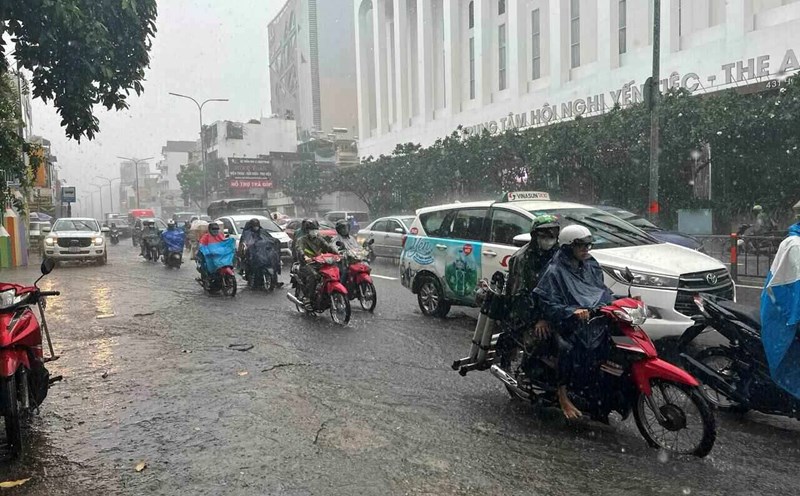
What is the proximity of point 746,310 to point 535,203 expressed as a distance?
3816mm

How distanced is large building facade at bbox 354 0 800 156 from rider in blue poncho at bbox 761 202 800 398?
68.2 feet

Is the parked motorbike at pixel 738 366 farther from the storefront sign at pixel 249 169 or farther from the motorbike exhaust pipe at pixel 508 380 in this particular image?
the storefront sign at pixel 249 169

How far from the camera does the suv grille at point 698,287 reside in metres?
6.11

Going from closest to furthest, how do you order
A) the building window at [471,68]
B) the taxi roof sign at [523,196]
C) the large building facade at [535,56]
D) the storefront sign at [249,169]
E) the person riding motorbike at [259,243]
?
the taxi roof sign at [523,196] < the person riding motorbike at [259,243] < the large building facade at [535,56] < the building window at [471,68] < the storefront sign at [249,169]

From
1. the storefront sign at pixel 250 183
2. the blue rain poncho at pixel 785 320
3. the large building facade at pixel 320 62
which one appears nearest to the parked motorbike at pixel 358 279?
the blue rain poncho at pixel 785 320

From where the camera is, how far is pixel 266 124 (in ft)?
280

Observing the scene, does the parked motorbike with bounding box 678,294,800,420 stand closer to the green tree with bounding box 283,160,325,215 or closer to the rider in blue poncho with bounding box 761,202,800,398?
the rider in blue poncho with bounding box 761,202,800,398

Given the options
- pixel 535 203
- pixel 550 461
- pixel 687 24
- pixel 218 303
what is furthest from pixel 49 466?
pixel 687 24

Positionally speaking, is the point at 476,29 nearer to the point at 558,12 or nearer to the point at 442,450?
the point at 558,12

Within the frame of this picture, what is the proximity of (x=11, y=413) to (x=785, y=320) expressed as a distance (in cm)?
523

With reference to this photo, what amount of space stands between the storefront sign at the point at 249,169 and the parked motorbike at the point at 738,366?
2225 inches

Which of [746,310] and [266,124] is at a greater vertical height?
[266,124]

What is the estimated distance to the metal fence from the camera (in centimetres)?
1166

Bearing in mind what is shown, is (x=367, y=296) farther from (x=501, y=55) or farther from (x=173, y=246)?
(x=501, y=55)
